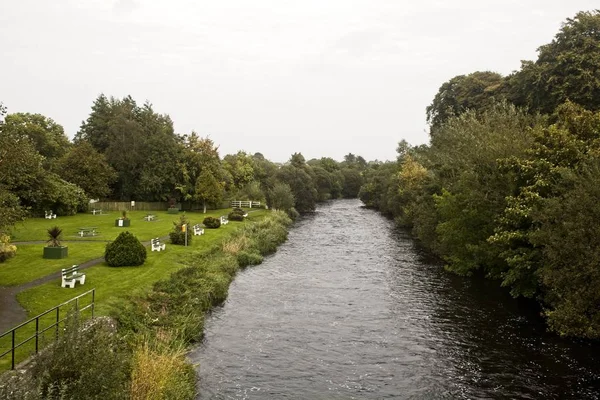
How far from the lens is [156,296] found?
85.8ft

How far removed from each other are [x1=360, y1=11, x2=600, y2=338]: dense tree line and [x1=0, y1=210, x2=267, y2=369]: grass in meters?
21.4

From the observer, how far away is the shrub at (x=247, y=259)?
42.6 metres

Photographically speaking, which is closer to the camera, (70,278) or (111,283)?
(70,278)

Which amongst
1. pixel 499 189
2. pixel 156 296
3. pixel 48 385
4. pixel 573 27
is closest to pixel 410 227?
pixel 573 27

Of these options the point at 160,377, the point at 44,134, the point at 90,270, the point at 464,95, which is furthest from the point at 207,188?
the point at 160,377

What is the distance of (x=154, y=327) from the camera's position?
2220 centimetres

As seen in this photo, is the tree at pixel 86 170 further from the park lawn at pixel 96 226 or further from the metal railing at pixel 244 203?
the metal railing at pixel 244 203

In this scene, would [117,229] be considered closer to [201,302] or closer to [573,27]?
[201,302]

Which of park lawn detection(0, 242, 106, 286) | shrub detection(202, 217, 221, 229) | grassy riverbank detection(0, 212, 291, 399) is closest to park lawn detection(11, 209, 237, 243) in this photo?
park lawn detection(0, 242, 106, 286)

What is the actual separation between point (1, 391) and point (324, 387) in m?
11.9

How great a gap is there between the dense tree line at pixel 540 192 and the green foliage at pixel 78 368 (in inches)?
806

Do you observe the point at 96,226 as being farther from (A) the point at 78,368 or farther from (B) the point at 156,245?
(A) the point at 78,368

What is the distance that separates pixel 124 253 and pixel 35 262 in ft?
18.9

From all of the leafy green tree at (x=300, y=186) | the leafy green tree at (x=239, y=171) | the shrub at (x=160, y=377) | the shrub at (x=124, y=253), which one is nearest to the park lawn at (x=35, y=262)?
the shrub at (x=124, y=253)
